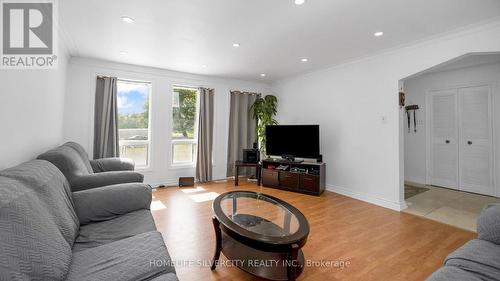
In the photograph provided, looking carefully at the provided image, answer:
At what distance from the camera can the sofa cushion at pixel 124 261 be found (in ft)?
3.65

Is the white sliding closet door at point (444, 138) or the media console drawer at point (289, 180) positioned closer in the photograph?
the media console drawer at point (289, 180)

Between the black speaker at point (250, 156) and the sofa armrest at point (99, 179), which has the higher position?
the black speaker at point (250, 156)

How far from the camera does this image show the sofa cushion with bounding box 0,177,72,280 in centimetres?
90

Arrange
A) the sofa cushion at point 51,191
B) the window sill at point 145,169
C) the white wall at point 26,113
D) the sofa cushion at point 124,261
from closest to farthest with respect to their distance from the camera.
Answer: the sofa cushion at point 124,261
the sofa cushion at point 51,191
the white wall at point 26,113
the window sill at point 145,169

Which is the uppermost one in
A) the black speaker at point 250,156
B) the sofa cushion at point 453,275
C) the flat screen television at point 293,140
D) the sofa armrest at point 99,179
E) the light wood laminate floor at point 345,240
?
the flat screen television at point 293,140

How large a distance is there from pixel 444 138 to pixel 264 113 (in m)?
3.75

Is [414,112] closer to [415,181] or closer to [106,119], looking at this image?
[415,181]

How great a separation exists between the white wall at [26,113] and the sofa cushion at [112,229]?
77 cm

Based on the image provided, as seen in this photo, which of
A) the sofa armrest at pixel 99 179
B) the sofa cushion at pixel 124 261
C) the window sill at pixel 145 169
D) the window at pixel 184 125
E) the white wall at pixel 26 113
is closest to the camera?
the sofa cushion at pixel 124 261

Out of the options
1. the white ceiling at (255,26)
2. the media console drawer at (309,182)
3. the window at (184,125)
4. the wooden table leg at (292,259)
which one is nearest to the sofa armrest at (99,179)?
the white ceiling at (255,26)

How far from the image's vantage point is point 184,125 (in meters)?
5.05

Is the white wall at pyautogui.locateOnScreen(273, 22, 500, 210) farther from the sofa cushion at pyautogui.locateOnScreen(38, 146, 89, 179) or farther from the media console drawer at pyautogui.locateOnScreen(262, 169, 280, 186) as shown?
the sofa cushion at pyautogui.locateOnScreen(38, 146, 89, 179)

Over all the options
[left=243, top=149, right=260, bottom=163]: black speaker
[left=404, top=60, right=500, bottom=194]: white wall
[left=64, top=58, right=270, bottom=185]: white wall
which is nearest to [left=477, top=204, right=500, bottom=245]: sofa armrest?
[left=404, top=60, right=500, bottom=194]: white wall

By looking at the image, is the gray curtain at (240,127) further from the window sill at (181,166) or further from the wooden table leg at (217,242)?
the wooden table leg at (217,242)
